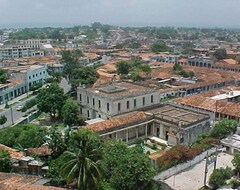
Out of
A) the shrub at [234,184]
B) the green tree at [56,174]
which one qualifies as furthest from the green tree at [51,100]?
the shrub at [234,184]

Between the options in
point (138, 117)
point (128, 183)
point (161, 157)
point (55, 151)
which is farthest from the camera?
point (138, 117)

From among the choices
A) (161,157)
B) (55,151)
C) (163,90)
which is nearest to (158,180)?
(161,157)

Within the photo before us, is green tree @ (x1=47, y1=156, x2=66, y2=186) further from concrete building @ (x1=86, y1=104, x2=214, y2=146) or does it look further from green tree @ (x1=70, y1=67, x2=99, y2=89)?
green tree @ (x1=70, y1=67, x2=99, y2=89)

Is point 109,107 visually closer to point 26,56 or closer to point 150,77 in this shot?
point 150,77

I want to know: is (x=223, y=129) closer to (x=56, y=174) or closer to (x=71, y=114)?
(x=71, y=114)

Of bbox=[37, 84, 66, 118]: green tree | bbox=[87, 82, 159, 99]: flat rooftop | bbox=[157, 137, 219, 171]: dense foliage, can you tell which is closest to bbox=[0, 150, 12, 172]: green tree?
bbox=[157, 137, 219, 171]: dense foliage

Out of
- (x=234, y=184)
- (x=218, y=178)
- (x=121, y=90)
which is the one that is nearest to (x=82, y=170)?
(x=218, y=178)
